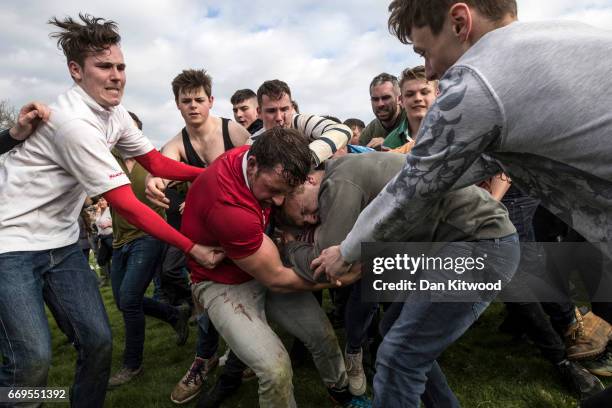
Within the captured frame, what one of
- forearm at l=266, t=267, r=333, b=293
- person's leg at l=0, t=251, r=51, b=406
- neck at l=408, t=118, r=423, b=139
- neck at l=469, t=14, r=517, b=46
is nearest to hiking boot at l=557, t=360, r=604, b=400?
forearm at l=266, t=267, r=333, b=293

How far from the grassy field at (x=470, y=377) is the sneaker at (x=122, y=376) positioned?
0.28 ft

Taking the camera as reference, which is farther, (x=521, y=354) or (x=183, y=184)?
(x=183, y=184)

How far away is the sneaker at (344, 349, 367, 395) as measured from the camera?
10.1ft

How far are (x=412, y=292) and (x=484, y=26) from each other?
4.09 ft

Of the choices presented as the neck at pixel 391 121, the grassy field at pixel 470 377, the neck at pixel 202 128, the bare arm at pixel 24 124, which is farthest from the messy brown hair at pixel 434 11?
the neck at pixel 391 121

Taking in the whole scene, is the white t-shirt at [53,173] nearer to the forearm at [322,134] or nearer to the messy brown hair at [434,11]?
the forearm at [322,134]

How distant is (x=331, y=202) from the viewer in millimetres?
2232

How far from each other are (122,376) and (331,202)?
2.91 m

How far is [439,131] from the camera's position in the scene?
1.28m

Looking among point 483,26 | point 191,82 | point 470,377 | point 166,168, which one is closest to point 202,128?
point 191,82

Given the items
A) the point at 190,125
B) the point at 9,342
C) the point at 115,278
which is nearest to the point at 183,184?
the point at 190,125

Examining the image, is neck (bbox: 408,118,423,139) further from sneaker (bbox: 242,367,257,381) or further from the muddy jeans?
sneaker (bbox: 242,367,257,381)

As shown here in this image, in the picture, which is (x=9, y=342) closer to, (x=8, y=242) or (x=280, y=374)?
(x=8, y=242)

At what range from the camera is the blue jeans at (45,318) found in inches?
88.4
